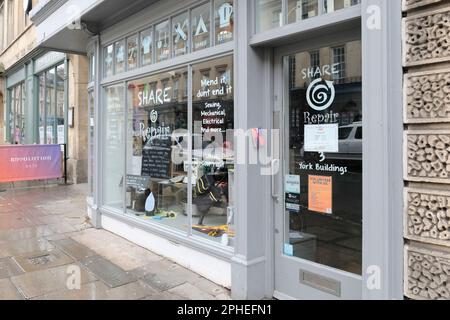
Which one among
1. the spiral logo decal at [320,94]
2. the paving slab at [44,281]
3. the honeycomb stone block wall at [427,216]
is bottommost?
the paving slab at [44,281]

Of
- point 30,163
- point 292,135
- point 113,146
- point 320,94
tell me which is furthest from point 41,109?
point 320,94

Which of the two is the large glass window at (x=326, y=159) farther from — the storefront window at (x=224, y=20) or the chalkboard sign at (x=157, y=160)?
the chalkboard sign at (x=157, y=160)

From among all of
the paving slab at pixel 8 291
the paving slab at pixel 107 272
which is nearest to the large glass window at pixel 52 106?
the paving slab at pixel 107 272

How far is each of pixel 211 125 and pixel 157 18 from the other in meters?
1.89

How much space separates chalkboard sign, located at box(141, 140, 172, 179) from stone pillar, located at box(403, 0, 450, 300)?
3.44 m

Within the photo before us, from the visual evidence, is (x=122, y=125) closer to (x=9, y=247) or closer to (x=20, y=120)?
(x=9, y=247)

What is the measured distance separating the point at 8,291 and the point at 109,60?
13.1ft

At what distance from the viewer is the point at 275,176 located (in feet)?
13.1

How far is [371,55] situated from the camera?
9.18ft

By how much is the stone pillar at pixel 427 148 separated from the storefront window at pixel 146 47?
3.83 m

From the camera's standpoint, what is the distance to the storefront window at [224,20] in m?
4.36

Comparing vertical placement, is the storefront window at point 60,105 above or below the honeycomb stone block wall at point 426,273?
above

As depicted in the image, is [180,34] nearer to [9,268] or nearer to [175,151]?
[175,151]

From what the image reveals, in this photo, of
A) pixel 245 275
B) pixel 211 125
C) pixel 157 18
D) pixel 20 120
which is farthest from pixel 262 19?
pixel 20 120
